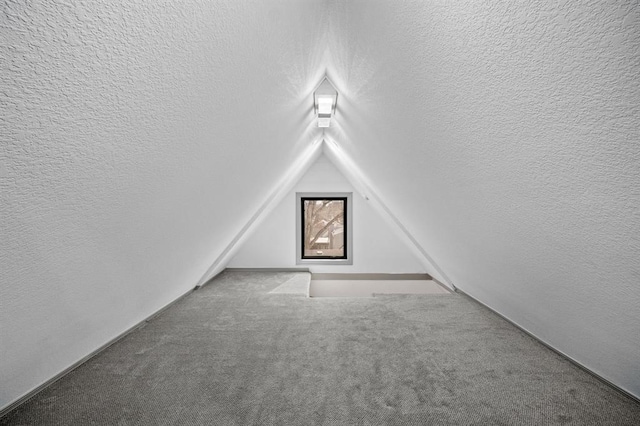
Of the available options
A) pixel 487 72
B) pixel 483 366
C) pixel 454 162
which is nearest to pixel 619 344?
pixel 483 366

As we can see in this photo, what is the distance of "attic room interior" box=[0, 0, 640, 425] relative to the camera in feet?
2.41

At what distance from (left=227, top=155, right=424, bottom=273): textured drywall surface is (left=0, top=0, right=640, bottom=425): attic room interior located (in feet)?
8.45

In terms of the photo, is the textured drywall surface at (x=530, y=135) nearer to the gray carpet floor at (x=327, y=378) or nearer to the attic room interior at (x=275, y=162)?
the attic room interior at (x=275, y=162)

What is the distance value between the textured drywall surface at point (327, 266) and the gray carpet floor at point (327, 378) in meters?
2.67

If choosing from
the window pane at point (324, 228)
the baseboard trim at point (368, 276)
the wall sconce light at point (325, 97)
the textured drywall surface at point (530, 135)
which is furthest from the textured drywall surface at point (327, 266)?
the textured drywall surface at point (530, 135)

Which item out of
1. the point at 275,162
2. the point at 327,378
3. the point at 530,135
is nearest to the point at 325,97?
the point at 275,162

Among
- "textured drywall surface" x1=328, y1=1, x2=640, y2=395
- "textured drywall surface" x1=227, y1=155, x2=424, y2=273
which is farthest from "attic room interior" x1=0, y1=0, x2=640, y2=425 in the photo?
"textured drywall surface" x1=227, y1=155, x2=424, y2=273

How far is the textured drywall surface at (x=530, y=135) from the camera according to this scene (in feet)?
2.38

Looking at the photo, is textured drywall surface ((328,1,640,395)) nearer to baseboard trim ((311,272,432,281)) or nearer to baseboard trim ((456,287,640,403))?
baseboard trim ((456,287,640,403))

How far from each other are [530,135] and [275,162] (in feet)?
7.07

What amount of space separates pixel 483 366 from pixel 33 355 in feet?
7.93

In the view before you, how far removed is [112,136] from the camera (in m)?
0.91

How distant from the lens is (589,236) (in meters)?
1.12

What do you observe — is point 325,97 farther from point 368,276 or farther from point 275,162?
point 368,276
